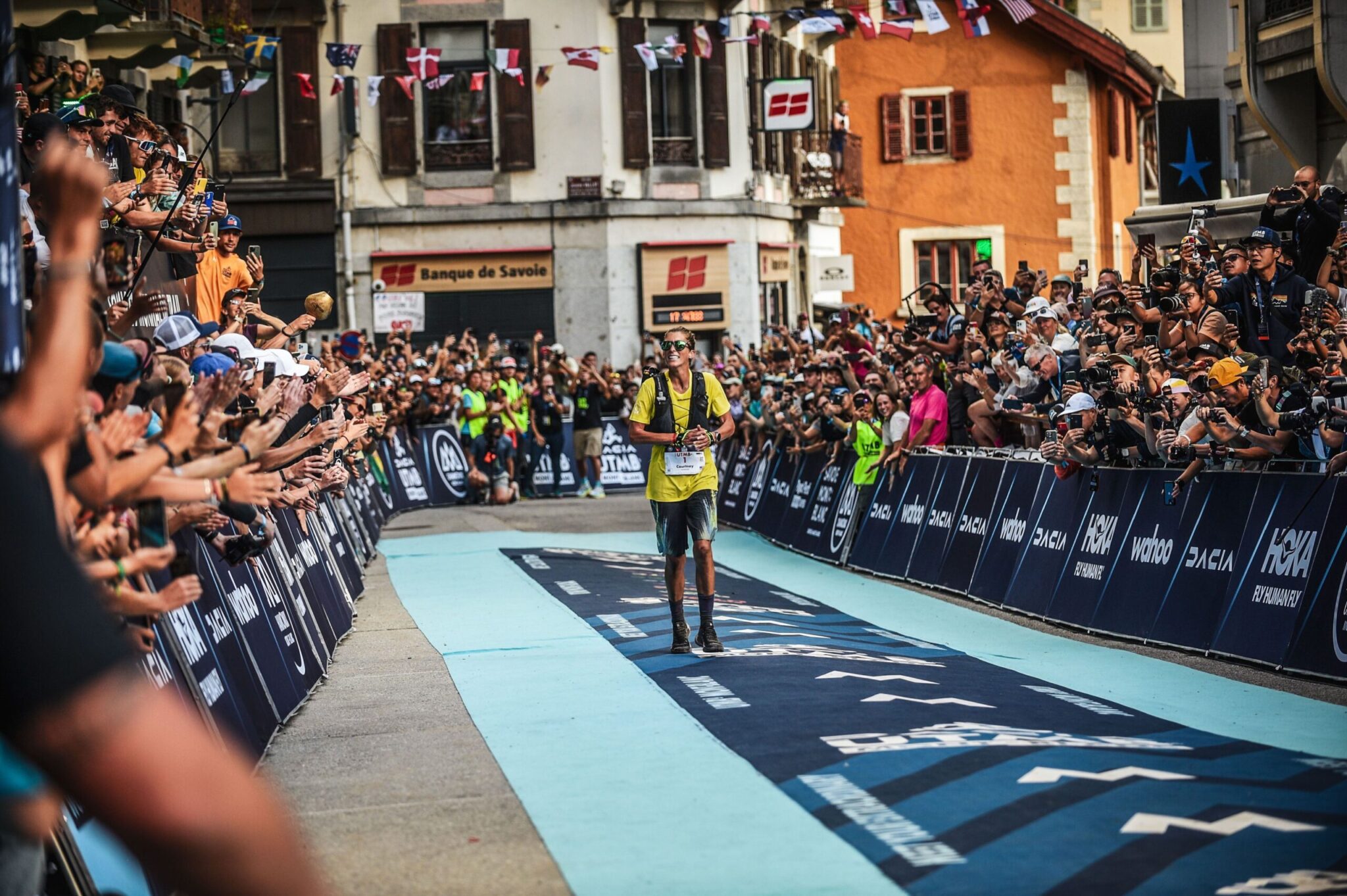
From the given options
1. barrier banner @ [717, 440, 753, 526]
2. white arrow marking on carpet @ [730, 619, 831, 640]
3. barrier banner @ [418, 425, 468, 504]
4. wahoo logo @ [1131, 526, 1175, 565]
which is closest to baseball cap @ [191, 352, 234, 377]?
white arrow marking on carpet @ [730, 619, 831, 640]

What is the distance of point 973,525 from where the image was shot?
56.4 ft

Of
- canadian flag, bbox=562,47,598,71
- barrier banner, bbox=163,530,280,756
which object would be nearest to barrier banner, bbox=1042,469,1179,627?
barrier banner, bbox=163,530,280,756

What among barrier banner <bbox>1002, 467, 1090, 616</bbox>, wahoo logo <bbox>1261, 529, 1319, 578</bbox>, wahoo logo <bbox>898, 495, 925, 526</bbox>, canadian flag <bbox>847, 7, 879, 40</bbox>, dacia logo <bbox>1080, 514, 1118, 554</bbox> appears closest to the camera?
wahoo logo <bbox>1261, 529, 1319, 578</bbox>

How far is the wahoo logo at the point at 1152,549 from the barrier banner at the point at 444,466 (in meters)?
19.5

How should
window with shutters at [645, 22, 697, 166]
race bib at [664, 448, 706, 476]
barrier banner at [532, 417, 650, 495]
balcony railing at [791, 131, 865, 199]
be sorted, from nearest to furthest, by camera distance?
race bib at [664, 448, 706, 476]
barrier banner at [532, 417, 650, 495]
window with shutters at [645, 22, 697, 166]
balcony railing at [791, 131, 865, 199]

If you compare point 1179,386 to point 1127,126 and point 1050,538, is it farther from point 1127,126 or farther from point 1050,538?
point 1127,126

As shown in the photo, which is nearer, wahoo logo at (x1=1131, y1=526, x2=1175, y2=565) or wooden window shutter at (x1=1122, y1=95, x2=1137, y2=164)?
wahoo logo at (x1=1131, y1=526, x2=1175, y2=565)

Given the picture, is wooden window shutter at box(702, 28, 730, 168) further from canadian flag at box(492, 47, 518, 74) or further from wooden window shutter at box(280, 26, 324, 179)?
wooden window shutter at box(280, 26, 324, 179)

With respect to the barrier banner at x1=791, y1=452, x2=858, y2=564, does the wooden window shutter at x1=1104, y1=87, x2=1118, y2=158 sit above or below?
above

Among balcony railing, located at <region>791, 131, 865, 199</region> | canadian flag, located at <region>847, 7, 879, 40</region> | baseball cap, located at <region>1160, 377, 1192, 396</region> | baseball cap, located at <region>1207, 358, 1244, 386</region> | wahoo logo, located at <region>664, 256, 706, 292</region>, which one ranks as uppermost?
canadian flag, located at <region>847, 7, 879, 40</region>

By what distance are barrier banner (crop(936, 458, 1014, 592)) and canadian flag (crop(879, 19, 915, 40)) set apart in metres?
15.1

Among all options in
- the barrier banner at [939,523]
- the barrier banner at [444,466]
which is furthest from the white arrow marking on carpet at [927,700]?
the barrier banner at [444,466]

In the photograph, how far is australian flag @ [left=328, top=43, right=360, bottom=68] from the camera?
32812mm

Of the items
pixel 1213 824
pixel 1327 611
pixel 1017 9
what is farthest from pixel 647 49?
pixel 1213 824
